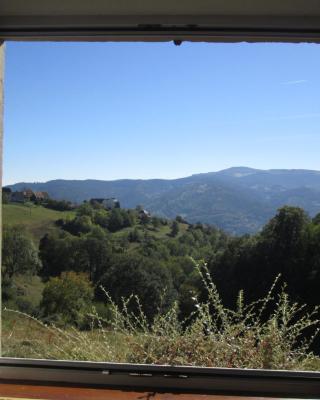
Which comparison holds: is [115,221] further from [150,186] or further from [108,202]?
[150,186]

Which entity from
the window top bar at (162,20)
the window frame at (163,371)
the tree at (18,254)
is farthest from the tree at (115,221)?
the window top bar at (162,20)

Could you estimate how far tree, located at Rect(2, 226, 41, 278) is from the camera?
1962 millimetres

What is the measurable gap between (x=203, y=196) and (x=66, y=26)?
0.98m

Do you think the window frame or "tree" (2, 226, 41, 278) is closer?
the window frame

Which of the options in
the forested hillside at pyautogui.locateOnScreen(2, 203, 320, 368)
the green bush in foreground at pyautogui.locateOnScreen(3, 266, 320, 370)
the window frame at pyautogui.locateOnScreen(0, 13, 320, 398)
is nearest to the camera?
the window frame at pyautogui.locateOnScreen(0, 13, 320, 398)

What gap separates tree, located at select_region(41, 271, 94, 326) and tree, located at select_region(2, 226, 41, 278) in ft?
0.38

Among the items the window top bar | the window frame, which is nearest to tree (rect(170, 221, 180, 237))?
the window frame

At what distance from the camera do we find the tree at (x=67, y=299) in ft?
6.49

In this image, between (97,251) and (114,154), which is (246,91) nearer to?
(114,154)

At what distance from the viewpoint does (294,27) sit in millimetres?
1699

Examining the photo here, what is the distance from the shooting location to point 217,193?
85.0 inches

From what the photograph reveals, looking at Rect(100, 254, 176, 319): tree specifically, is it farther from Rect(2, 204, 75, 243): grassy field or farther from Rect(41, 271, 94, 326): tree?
Rect(2, 204, 75, 243): grassy field

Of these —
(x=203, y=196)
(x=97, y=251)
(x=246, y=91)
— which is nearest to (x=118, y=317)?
(x=97, y=251)

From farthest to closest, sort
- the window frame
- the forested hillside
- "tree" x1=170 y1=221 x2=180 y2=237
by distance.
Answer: "tree" x1=170 y1=221 x2=180 y2=237, the forested hillside, the window frame
